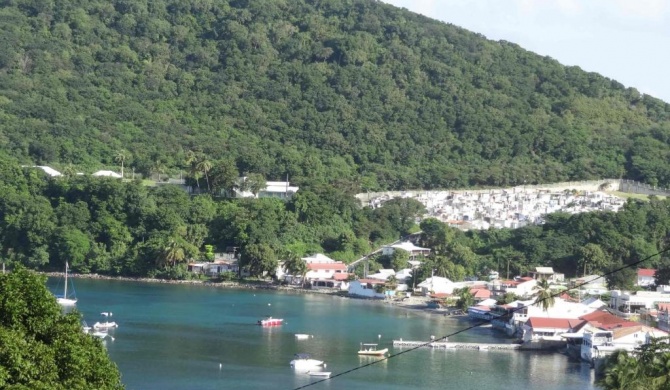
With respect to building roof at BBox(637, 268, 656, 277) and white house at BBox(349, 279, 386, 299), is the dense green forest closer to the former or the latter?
building roof at BBox(637, 268, 656, 277)

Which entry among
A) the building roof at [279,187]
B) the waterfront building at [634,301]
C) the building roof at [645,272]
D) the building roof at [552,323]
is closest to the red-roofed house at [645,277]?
the building roof at [645,272]

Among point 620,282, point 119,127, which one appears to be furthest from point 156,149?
point 620,282

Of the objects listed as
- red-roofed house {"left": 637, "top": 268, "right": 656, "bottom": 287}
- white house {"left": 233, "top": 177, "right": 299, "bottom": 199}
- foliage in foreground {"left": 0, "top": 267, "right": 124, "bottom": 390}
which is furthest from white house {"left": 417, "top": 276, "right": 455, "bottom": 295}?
foliage in foreground {"left": 0, "top": 267, "right": 124, "bottom": 390}

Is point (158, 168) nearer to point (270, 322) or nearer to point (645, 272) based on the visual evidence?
point (645, 272)

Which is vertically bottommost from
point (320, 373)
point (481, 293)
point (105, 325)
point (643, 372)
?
point (320, 373)

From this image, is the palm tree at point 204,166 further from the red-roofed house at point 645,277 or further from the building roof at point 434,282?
the red-roofed house at point 645,277

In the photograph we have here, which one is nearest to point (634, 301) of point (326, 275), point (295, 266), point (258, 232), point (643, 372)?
point (326, 275)

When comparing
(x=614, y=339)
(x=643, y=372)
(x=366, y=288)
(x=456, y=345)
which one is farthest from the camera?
(x=366, y=288)
